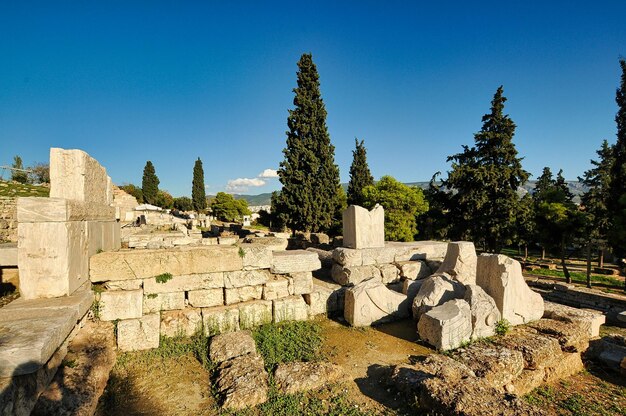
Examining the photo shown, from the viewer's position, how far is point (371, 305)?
5465 mm

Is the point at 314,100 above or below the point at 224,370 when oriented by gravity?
above

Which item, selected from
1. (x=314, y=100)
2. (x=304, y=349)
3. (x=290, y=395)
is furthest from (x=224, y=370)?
(x=314, y=100)

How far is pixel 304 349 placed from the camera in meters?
4.41

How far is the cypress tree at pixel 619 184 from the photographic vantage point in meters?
12.2

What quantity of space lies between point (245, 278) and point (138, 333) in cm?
172

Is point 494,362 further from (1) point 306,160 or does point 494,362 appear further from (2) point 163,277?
(1) point 306,160

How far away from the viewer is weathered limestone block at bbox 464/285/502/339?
4.84 metres

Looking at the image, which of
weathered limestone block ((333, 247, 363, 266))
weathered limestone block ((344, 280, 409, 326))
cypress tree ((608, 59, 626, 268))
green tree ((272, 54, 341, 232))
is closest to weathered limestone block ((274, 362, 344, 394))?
weathered limestone block ((344, 280, 409, 326))

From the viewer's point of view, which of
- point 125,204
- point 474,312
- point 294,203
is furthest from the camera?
point 125,204

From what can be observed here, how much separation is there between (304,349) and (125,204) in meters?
31.8

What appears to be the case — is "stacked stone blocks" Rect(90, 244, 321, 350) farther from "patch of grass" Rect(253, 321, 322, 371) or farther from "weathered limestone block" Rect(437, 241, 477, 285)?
"weathered limestone block" Rect(437, 241, 477, 285)

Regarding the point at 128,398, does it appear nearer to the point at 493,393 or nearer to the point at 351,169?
the point at 493,393

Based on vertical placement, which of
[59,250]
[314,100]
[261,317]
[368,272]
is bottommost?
[261,317]

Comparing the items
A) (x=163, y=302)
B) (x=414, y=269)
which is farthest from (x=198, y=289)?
(x=414, y=269)
